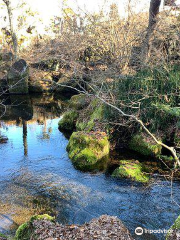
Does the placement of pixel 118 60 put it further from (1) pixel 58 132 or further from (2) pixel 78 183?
(2) pixel 78 183

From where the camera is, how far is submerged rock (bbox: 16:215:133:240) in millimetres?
4156

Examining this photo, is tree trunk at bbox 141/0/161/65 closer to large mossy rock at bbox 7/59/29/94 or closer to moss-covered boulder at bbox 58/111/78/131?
moss-covered boulder at bbox 58/111/78/131

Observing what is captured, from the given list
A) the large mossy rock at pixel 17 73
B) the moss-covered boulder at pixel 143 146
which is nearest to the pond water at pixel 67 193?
the moss-covered boulder at pixel 143 146

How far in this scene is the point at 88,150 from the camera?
29.7 ft

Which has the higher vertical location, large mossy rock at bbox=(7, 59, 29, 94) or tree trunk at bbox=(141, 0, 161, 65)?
tree trunk at bbox=(141, 0, 161, 65)

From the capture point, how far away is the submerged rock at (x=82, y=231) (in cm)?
416

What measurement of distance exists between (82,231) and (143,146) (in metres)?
6.06

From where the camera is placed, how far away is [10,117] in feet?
51.4

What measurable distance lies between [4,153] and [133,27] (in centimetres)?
996

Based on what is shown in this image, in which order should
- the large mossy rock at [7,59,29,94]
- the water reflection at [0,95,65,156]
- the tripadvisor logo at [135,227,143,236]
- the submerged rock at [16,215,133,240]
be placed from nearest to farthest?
the submerged rock at [16,215,133,240]
the tripadvisor logo at [135,227,143,236]
the water reflection at [0,95,65,156]
the large mossy rock at [7,59,29,94]

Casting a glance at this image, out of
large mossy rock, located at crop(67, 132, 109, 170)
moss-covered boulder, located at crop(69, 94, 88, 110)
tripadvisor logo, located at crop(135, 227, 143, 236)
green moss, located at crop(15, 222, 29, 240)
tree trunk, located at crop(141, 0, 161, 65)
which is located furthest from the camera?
moss-covered boulder, located at crop(69, 94, 88, 110)

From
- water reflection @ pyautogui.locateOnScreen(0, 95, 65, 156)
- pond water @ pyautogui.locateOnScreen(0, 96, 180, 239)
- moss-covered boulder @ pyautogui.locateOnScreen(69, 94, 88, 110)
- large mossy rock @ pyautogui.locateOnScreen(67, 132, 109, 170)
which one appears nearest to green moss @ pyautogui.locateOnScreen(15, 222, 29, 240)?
pond water @ pyautogui.locateOnScreen(0, 96, 180, 239)

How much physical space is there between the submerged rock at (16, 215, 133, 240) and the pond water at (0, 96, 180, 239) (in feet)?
3.44

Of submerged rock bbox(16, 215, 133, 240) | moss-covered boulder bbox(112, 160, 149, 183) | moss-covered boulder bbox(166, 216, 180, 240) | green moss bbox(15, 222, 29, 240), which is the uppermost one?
moss-covered boulder bbox(166, 216, 180, 240)
